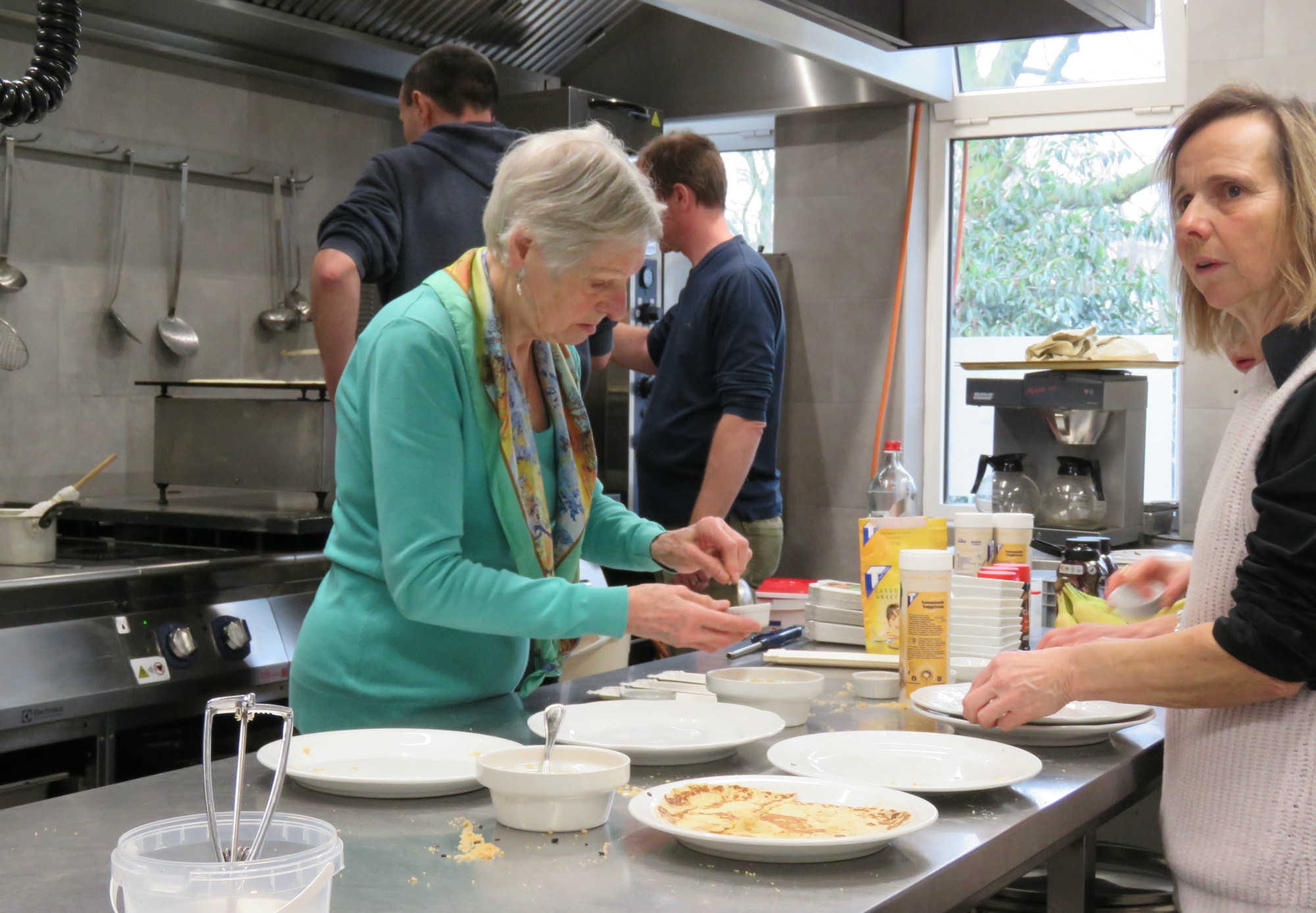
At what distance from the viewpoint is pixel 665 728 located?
1.47m

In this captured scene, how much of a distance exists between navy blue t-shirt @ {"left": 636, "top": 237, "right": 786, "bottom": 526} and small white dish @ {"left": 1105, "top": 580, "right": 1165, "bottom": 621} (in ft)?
3.80

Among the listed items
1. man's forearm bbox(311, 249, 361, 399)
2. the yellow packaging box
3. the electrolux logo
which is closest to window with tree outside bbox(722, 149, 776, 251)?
man's forearm bbox(311, 249, 361, 399)

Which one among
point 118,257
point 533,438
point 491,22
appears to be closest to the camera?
point 533,438

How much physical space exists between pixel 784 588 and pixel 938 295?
8.03 feet

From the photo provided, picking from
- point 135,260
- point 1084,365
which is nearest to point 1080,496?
point 1084,365

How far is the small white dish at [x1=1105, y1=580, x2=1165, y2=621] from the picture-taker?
1.90 meters

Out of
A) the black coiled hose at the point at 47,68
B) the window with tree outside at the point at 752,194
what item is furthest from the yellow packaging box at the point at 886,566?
the window with tree outside at the point at 752,194

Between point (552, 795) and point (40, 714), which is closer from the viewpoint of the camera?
point (552, 795)

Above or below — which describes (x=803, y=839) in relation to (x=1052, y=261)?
below

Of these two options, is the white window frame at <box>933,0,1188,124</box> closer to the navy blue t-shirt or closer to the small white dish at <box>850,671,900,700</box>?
the navy blue t-shirt

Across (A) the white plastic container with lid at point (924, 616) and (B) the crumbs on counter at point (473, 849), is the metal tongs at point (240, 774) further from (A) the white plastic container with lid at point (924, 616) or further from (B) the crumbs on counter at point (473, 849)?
(A) the white plastic container with lid at point (924, 616)

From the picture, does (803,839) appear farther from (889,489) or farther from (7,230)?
(889,489)

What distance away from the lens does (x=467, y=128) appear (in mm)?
2836

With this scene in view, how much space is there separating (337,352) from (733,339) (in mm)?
878
